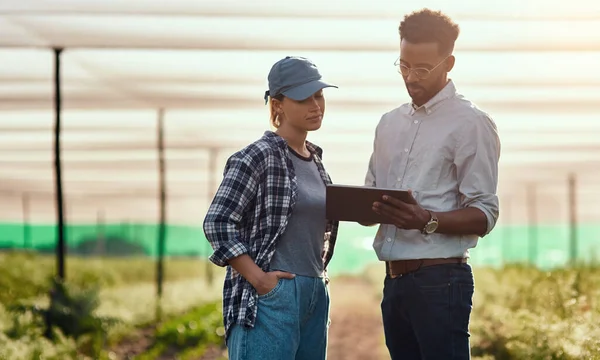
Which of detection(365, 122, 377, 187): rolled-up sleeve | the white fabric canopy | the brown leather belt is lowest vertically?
the brown leather belt

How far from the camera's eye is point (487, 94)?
8.66 m

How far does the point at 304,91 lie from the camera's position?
119 inches

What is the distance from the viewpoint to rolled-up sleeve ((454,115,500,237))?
9.94 ft

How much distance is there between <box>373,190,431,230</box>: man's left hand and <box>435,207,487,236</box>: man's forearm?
9 centimetres

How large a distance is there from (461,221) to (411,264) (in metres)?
0.22

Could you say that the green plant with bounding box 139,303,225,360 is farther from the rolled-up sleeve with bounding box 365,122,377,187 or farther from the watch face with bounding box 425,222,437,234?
the watch face with bounding box 425,222,437,234

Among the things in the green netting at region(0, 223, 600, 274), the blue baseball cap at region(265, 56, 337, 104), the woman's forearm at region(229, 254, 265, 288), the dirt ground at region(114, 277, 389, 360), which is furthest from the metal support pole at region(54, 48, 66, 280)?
the green netting at region(0, 223, 600, 274)

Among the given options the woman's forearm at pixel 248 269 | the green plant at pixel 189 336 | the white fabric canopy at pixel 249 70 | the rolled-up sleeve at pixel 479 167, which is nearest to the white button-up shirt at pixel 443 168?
the rolled-up sleeve at pixel 479 167

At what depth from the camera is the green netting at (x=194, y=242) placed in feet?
73.3

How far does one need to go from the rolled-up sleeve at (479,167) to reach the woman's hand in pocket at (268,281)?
0.64 meters

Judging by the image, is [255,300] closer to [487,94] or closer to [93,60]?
[93,60]

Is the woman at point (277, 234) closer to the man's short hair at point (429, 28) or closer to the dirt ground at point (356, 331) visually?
the man's short hair at point (429, 28)

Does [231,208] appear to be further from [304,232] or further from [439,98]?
[439,98]

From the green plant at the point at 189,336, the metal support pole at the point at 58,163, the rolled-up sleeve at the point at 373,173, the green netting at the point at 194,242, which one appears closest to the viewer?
the rolled-up sleeve at the point at 373,173
